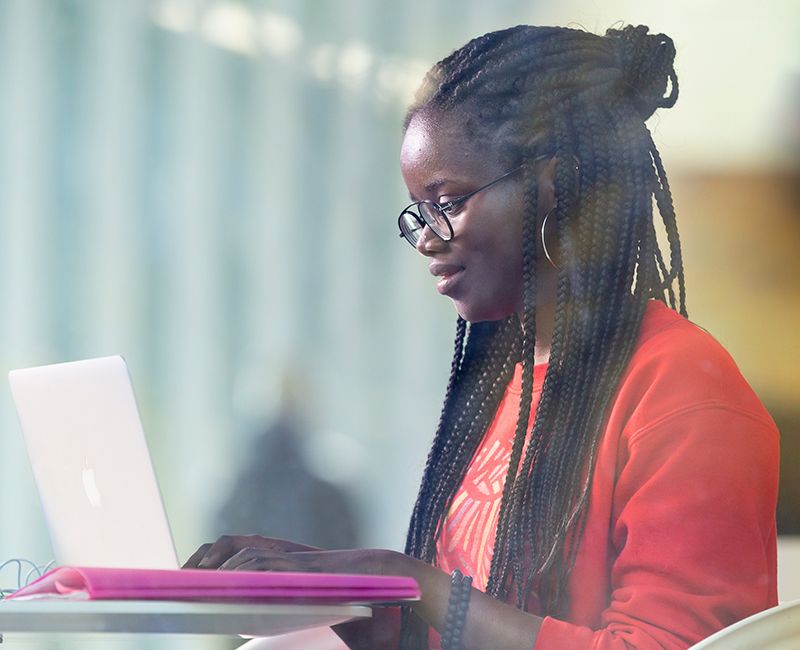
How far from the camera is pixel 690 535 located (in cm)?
73

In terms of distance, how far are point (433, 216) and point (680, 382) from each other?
0.29 meters

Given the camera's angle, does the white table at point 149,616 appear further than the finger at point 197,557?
No

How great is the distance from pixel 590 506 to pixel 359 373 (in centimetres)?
59

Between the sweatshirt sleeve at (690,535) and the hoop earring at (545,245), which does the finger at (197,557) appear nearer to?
the sweatshirt sleeve at (690,535)

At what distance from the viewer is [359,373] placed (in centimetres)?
137

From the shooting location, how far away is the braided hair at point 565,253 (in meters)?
0.86

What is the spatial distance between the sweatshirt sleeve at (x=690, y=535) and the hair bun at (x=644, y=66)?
35 centimetres

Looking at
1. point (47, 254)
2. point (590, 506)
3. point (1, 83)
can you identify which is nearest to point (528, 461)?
point (590, 506)

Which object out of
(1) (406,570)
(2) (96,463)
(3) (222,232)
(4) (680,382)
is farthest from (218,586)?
(3) (222,232)

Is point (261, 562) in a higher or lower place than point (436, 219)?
lower

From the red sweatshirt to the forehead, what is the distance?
0.73ft

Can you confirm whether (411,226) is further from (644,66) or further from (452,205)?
(644,66)

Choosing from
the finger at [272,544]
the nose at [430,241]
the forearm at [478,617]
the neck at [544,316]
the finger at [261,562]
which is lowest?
the forearm at [478,617]

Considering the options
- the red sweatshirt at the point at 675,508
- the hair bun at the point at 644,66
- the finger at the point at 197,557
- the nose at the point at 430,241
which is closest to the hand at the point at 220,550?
the finger at the point at 197,557
